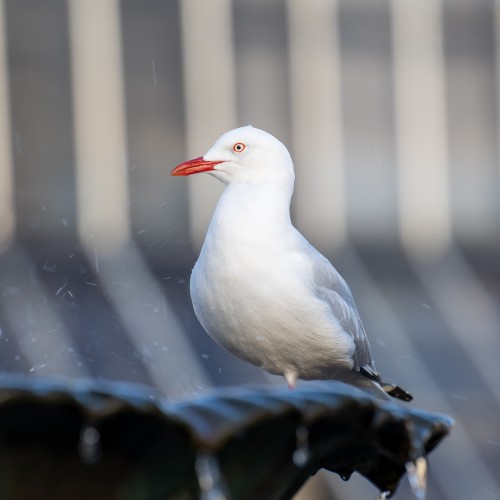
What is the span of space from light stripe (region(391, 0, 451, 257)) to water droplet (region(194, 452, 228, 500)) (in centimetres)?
981

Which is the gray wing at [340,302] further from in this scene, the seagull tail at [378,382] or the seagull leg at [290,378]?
the seagull leg at [290,378]

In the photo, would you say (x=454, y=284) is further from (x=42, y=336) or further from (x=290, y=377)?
(x=290, y=377)

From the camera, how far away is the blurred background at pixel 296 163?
1098cm

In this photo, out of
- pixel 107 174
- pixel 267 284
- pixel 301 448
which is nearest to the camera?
pixel 301 448

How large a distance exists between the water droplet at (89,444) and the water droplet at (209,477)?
0.19 metres

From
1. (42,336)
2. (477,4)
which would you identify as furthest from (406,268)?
(42,336)

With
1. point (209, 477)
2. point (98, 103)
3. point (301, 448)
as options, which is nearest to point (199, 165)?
point (301, 448)

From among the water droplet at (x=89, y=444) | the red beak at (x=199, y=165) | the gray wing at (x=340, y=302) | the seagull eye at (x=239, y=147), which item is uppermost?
the seagull eye at (x=239, y=147)

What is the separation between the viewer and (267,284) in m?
4.19

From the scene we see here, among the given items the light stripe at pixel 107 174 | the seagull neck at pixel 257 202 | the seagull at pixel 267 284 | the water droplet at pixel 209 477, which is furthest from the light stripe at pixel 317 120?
the water droplet at pixel 209 477

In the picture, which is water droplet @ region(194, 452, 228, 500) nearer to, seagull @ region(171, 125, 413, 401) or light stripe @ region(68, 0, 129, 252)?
seagull @ region(171, 125, 413, 401)

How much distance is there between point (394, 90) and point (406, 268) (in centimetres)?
161

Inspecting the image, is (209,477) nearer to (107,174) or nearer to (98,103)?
(107,174)

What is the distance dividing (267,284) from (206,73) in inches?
318
